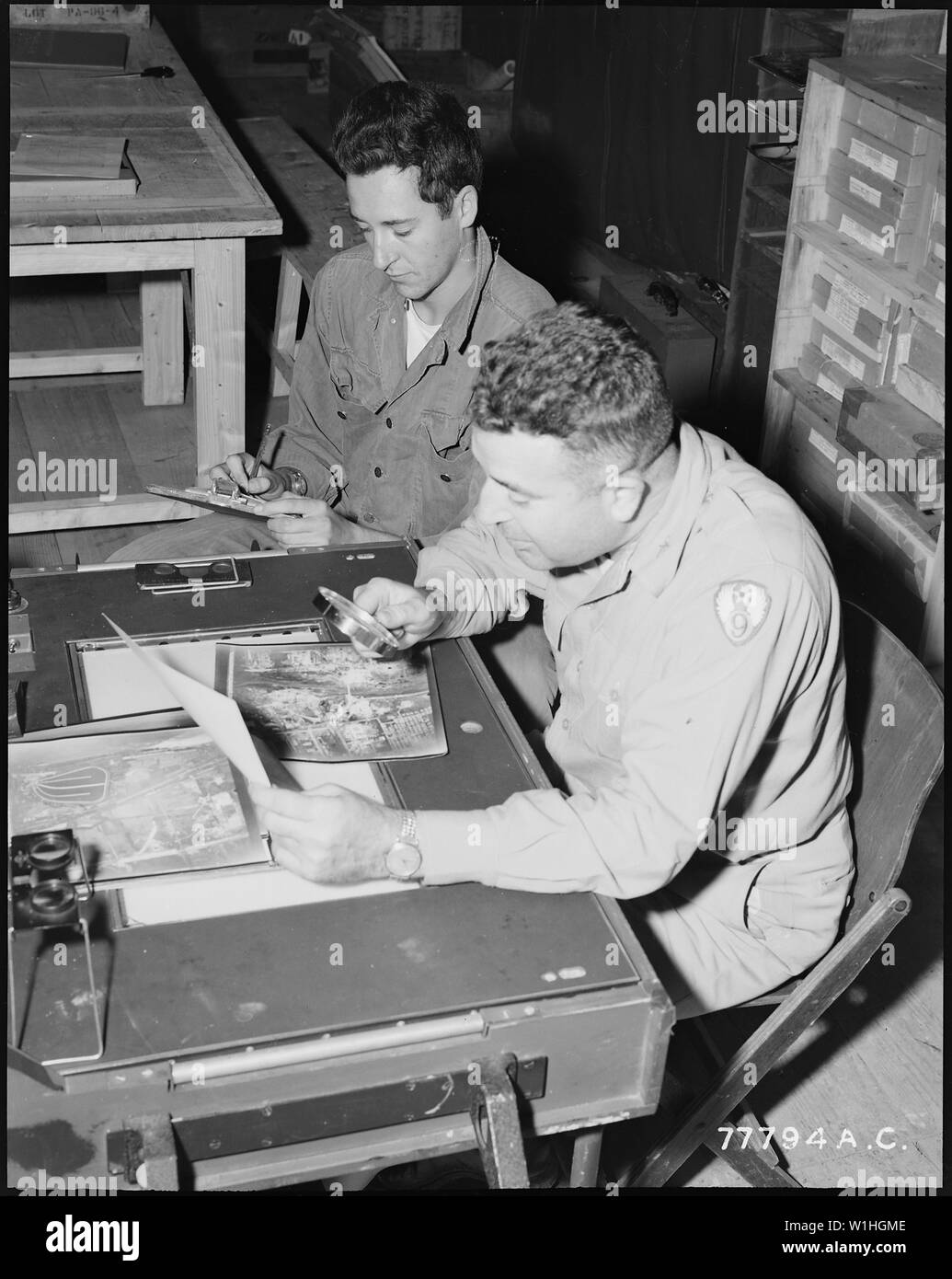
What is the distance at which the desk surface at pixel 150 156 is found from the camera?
10.4 feet

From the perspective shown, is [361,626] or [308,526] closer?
[361,626]

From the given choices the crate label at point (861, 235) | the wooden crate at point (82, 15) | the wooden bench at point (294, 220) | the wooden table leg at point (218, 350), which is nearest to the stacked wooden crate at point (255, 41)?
the wooden crate at point (82, 15)

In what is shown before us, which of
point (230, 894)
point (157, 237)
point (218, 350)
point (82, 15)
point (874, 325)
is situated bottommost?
point (230, 894)

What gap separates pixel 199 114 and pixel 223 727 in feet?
9.65

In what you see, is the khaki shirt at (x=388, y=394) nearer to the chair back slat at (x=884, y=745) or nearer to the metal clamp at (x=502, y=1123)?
the chair back slat at (x=884, y=745)

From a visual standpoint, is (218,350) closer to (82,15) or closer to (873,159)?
(873,159)

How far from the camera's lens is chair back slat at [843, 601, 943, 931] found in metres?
1.81

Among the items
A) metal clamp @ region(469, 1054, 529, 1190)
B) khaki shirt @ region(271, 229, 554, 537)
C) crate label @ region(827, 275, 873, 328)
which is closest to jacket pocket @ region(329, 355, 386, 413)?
khaki shirt @ region(271, 229, 554, 537)

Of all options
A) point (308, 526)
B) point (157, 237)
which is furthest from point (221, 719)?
point (157, 237)

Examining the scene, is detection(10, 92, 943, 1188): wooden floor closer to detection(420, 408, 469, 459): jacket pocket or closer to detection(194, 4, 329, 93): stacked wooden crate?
detection(420, 408, 469, 459): jacket pocket

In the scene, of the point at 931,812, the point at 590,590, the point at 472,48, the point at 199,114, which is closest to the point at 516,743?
the point at 590,590

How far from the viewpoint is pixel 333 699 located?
1915mm

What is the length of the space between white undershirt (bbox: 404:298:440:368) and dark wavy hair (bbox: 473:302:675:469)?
4.07 feet

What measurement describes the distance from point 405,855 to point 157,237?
217 cm
